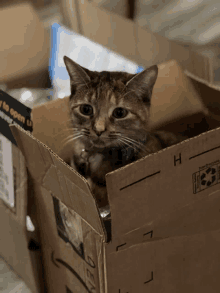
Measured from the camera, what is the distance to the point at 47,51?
4.61ft

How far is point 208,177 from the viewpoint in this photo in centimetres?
69

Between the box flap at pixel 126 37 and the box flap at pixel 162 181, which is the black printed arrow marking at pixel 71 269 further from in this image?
the box flap at pixel 126 37

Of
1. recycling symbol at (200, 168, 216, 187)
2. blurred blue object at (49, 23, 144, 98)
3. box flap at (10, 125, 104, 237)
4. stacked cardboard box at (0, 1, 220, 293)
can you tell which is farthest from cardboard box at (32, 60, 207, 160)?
recycling symbol at (200, 168, 216, 187)

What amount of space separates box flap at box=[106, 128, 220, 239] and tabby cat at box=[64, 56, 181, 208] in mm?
181

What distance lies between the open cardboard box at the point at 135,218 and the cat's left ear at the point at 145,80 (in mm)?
201

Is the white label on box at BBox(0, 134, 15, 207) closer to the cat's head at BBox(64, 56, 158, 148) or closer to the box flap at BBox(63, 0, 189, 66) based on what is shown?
the cat's head at BBox(64, 56, 158, 148)

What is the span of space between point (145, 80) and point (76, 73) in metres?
0.17

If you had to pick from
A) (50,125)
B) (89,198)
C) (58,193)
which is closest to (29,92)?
(50,125)

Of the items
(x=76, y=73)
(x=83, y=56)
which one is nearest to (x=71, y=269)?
(x=76, y=73)

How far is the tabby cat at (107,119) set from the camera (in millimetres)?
796

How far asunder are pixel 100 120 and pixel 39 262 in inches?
18.3

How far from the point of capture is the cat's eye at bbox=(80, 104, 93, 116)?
0.83m

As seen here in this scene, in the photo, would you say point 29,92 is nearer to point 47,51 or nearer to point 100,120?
point 47,51

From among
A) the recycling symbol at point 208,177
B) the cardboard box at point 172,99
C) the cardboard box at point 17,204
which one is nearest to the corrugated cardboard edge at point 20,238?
the cardboard box at point 17,204
